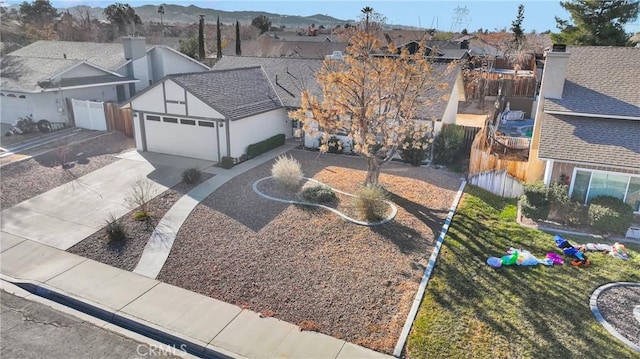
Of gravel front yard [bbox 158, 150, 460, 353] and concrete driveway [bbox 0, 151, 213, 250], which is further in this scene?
concrete driveway [bbox 0, 151, 213, 250]

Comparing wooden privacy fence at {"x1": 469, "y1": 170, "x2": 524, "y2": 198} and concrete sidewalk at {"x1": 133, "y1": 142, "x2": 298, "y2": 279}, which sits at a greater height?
wooden privacy fence at {"x1": 469, "y1": 170, "x2": 524, "y2": 198}

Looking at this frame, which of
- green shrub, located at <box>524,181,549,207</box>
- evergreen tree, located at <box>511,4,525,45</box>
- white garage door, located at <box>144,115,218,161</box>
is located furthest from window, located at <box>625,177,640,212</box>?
evergreen tree, located at <box>511,4,525,45</box>

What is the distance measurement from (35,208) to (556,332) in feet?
56.2

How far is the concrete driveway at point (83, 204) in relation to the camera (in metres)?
13.9

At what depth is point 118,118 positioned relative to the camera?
2530 cm

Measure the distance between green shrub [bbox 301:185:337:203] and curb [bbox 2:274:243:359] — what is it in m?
7.65

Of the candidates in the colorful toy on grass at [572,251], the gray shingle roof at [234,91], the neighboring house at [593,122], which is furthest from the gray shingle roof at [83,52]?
the colorful toy on grass at [572,251]

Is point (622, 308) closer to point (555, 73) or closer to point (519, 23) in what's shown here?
point (555, 73)

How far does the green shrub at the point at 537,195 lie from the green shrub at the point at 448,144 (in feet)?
Result: 20.1

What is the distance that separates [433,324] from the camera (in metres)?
9.48

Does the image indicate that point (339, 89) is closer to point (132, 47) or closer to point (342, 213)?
point (342, 213)

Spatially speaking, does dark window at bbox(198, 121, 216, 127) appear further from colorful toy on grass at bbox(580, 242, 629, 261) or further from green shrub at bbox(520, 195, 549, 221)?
colorful toy on grass at bbox(580, 242, 629, 261)

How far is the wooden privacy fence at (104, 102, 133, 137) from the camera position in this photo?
2486cm

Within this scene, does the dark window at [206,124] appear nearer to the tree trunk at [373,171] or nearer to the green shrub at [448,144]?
the tree trunk at [373,171]
